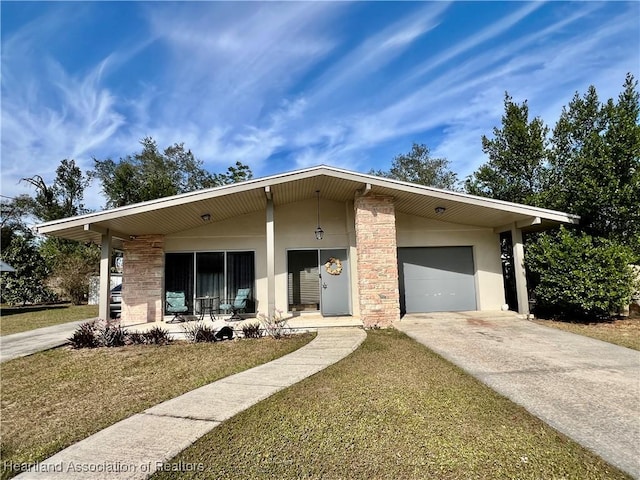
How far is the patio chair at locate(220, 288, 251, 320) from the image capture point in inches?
374

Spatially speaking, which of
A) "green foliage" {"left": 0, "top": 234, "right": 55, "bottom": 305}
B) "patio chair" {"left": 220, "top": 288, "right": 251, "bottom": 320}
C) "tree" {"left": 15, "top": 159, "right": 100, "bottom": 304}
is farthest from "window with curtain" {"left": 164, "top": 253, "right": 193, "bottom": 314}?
"green foliage" {"left": 0, "top": 234, "right": 55, "bottom": 305}

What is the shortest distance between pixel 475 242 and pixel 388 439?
8.68 m

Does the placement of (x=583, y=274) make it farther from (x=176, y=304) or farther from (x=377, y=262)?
(x=176, y=304)

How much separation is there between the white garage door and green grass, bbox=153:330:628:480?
5.95 metres

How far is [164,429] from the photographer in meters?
3.18

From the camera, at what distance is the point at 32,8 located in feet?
22.6

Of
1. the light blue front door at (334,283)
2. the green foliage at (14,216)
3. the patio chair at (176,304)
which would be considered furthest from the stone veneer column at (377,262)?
the green foliage at (14,216)

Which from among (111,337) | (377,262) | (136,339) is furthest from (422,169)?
(111,337)

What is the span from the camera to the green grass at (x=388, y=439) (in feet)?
8.18

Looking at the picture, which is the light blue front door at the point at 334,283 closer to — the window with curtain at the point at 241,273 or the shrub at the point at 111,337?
the window with curtain at the point at 241,273

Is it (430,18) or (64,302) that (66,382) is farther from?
(64,302)

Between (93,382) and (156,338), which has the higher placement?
(156,338)

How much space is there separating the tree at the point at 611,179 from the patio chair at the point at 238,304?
908 cm

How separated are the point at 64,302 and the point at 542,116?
25.5 metres
